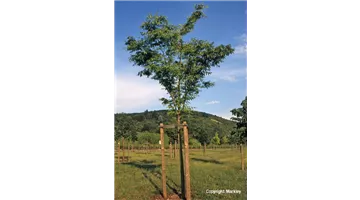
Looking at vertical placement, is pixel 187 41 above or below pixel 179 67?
above

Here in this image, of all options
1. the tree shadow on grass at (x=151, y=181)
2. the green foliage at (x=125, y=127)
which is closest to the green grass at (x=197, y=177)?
the tree shadow on grass at (x=151, y=181)

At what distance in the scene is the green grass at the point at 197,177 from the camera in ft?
10.2

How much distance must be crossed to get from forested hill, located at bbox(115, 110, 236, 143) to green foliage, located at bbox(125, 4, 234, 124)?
0.13m

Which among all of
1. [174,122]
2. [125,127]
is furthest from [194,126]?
[125,127]

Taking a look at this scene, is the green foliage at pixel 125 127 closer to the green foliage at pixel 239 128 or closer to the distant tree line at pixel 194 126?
the distant tree line at pixel 194 126

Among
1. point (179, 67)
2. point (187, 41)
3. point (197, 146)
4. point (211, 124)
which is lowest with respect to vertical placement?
point (197, 146)

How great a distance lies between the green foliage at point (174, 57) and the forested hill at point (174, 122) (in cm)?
13

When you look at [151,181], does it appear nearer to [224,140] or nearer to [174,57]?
[224,140]

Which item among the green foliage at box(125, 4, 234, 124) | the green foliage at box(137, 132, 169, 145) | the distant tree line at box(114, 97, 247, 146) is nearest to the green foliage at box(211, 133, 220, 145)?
the distant tree line at box(114, 97, 247, 146)
